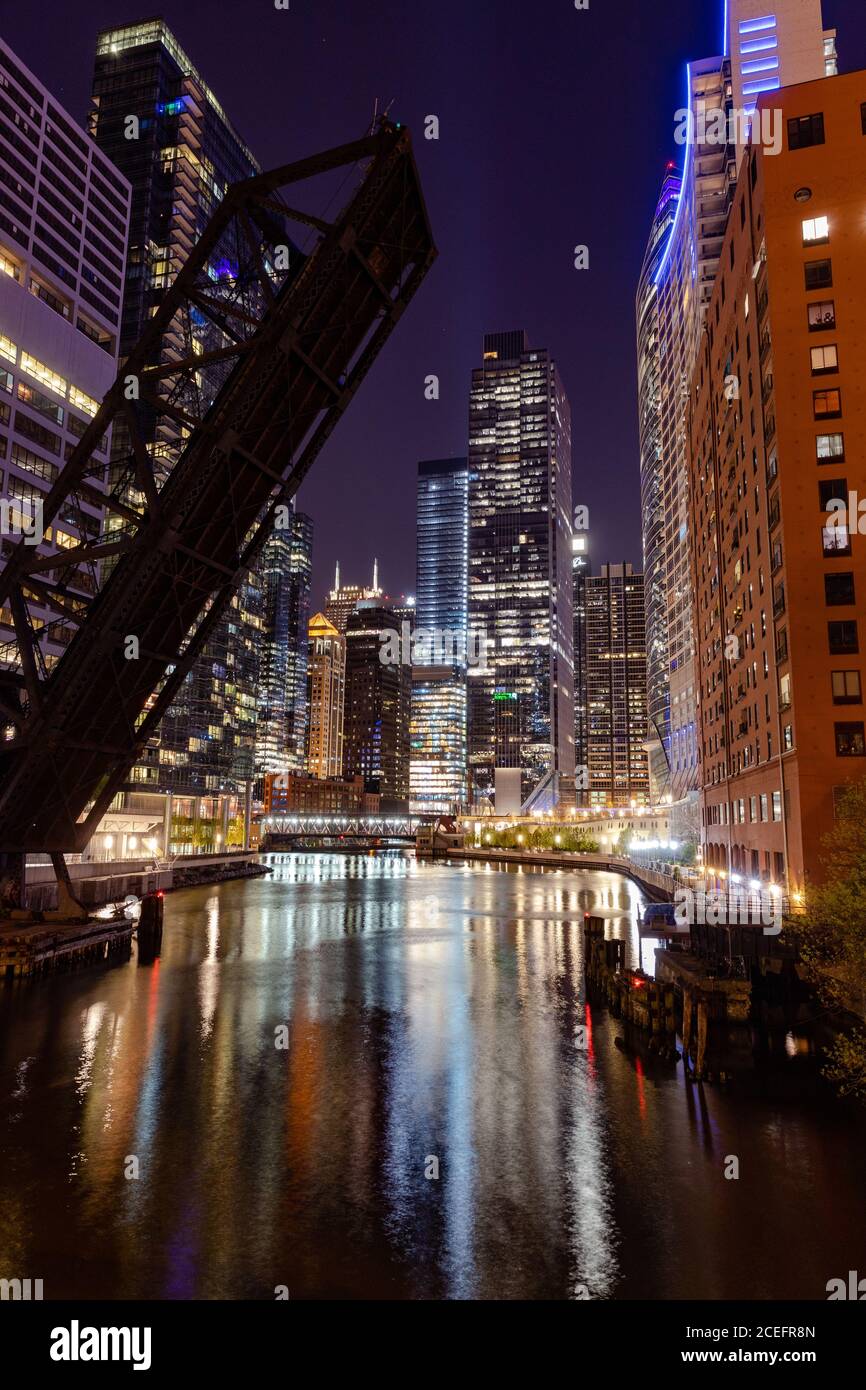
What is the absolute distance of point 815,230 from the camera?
3700 cm

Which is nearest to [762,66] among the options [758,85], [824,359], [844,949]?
[758,85]

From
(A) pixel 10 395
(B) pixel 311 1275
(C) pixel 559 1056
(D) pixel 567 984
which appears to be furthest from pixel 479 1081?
(A) pixel 10 395

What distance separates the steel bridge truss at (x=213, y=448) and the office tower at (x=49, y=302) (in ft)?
111

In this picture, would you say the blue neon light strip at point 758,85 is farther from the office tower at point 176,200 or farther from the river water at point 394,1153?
the river water at point 394,1153

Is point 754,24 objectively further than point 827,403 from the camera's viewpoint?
Yes

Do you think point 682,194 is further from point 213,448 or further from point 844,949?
point 844,949

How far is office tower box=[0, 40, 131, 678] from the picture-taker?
218 ft

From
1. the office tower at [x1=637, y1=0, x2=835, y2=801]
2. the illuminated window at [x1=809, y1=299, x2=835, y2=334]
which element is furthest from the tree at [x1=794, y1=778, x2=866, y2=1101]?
the office tower at [x1=637, y1=0, x2=835, y2=801]

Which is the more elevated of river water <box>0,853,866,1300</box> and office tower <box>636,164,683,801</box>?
office tower <box>636,164,683,801</box>

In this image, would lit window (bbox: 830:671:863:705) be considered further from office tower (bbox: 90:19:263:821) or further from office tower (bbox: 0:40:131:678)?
office tower (bbox: 90:19:263:821)

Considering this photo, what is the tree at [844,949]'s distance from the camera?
55.2 feet

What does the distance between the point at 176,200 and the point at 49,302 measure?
63.7 metres

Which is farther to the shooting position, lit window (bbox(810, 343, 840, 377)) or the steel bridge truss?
lit window (bbox(810, 343, 840, 377))

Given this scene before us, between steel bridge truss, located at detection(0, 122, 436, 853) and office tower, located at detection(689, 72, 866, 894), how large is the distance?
20812 mm
